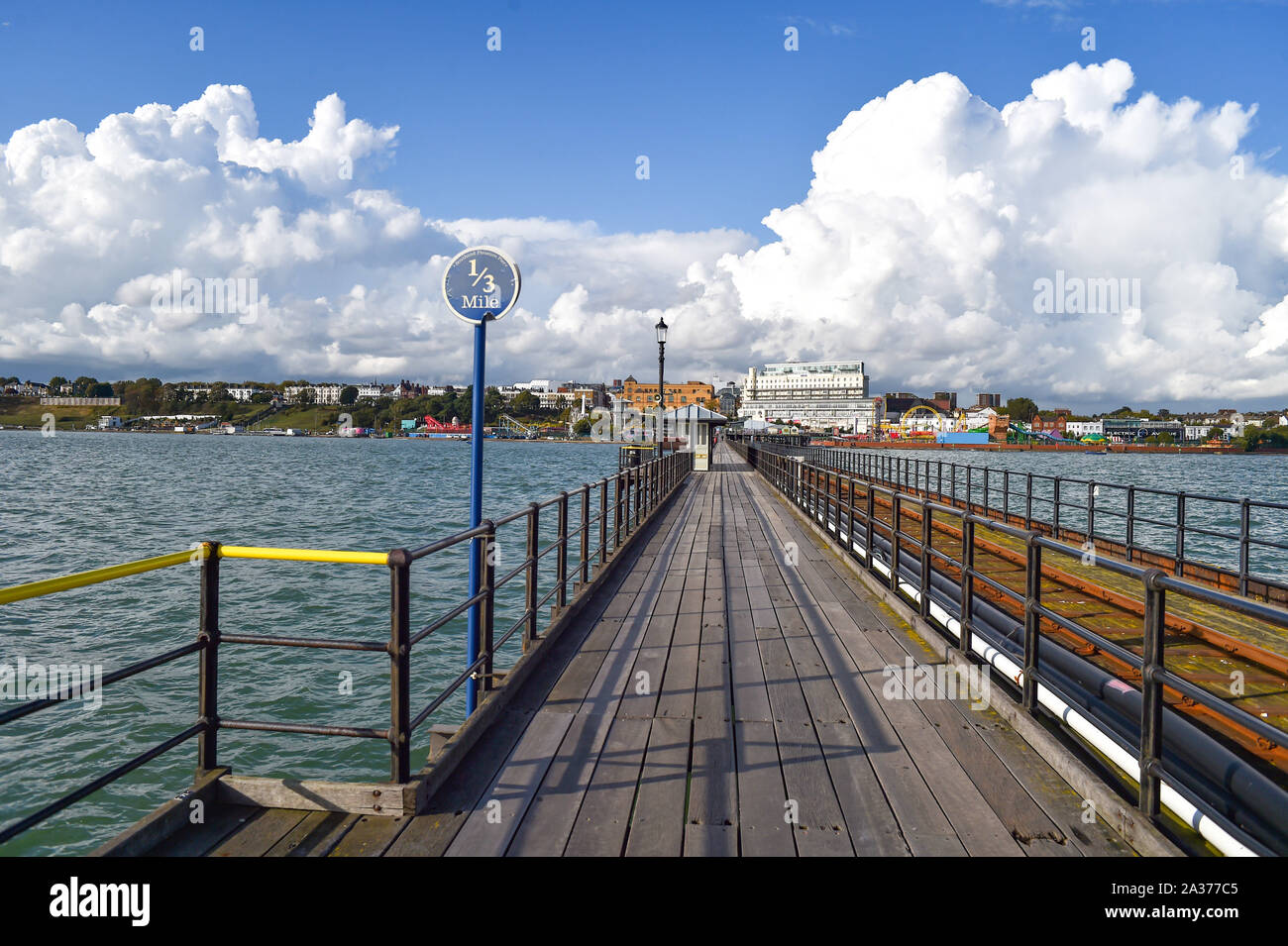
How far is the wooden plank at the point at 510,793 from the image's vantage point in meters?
3.01

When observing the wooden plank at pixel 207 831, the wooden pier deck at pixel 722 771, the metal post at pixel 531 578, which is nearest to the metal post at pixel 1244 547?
the wooden pier deck at pixel 722 771

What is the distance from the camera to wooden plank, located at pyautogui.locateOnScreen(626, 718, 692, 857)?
3051 millimetres

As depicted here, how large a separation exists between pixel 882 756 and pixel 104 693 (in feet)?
32.3

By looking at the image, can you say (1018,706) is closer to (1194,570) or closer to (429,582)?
(1194,570)

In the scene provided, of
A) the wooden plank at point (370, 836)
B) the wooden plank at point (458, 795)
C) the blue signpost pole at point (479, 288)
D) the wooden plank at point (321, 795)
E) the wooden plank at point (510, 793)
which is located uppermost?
the blue signpost pole at point (479, 288)

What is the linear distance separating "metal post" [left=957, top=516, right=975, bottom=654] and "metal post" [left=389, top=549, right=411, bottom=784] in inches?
141

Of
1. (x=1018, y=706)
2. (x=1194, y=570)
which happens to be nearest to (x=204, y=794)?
(x=1018, y=706)

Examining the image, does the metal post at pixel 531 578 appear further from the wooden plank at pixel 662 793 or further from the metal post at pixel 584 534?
the metal post at pixel 584 534

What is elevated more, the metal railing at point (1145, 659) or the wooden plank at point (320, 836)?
the metal railing at point (1145, 659)

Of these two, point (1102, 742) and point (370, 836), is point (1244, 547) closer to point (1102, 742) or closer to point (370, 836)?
point (1102, 742)

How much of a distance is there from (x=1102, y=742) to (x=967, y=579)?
57.6 inches

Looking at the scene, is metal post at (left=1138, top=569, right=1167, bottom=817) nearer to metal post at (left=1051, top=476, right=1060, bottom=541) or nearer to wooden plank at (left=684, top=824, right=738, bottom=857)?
wooden plank at (left=684, top=824, right=738, bottom=857)

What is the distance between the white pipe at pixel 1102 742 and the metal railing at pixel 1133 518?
3189mm
